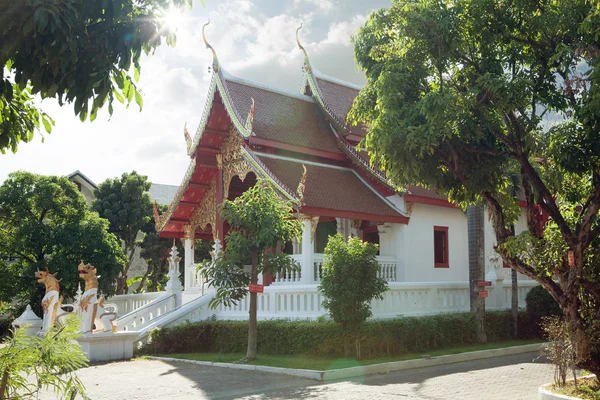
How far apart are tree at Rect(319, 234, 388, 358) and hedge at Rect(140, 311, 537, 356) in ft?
1.41

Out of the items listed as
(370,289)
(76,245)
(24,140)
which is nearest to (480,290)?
(370,289)

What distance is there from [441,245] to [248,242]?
9.19 m

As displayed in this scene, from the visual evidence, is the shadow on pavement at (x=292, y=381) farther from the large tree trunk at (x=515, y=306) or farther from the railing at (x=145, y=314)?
the railing at (x=145, y=314)

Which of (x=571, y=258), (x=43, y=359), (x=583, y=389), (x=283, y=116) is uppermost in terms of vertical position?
(x=283, y=116)

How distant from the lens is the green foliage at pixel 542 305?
53.7ft

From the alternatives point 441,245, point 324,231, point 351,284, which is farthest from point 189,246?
point 351,284

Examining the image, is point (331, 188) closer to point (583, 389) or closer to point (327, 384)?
point (327, 384)

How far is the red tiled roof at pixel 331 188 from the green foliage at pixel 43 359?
1235 centimetres

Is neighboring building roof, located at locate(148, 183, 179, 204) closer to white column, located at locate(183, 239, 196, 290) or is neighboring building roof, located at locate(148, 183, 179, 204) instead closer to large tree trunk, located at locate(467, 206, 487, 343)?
white column, located at locate(183, 239, 196, 290)

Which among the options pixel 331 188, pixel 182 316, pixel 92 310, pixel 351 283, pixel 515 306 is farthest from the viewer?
pixel 331 188

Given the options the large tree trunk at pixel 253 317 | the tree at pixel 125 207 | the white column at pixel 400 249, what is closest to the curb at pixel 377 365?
the large tree trunk at pixel 253 317

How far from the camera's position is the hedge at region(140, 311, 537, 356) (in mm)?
12922

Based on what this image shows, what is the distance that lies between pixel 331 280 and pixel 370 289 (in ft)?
2.59

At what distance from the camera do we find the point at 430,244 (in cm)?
1898
